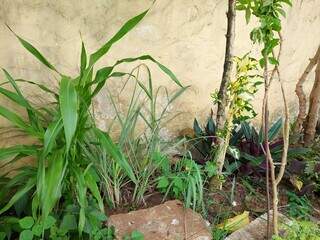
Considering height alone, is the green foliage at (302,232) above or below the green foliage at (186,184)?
below

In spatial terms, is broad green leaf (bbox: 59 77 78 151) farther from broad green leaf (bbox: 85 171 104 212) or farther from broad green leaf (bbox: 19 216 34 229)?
broad green leaf (bbox: 19 216 34 229)

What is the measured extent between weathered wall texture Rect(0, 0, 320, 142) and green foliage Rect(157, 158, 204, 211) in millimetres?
517

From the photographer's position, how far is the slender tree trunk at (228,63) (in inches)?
82.0

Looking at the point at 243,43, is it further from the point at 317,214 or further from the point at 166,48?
the point at 317,214

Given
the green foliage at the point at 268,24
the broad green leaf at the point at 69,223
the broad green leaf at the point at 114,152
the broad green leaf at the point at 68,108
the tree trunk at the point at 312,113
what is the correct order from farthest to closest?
the tree trunk at the point at 312,113, the broad green leaf at the point at 69,223, the broad green leaf at the point at 114,152, the green foliage at the point at 268,24, the broad green leaf at the point at 68,108

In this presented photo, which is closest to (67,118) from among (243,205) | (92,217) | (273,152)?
(92,217)

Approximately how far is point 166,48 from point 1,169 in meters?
1.19

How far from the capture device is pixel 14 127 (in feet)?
7.52

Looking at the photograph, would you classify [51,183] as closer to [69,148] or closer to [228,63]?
[69,148]

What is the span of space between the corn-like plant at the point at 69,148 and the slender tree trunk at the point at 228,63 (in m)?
0.39

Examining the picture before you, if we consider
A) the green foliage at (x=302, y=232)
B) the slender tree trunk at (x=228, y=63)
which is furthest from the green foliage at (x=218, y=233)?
the slender tree trunk at (x=228, y=63)

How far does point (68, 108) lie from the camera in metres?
1.60

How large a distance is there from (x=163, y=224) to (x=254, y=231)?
1.61 feet

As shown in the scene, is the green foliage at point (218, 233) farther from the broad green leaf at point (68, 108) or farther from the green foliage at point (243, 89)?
the broad green leaf at point (68, 108)
